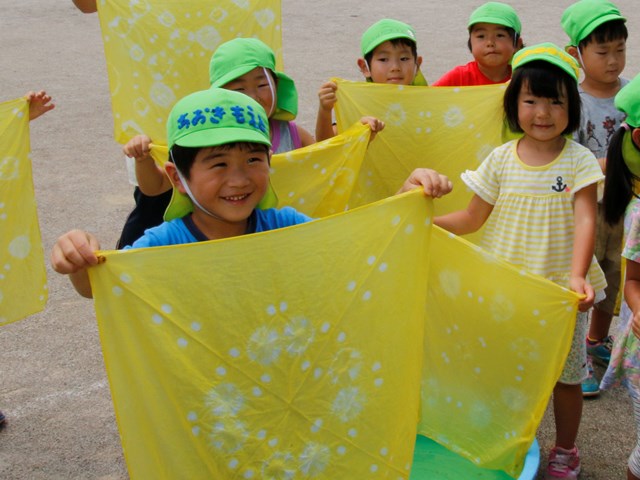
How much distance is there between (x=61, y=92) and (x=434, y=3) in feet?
17.3

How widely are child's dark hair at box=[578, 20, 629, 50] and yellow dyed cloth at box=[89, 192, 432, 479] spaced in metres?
1.73

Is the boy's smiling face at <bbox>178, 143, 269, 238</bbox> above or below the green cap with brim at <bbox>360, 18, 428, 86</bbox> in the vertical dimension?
below

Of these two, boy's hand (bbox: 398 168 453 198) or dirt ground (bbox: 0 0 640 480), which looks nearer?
boy's hand (bbox: 398 168 453 198)

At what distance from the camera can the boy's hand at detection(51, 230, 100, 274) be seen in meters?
1.71

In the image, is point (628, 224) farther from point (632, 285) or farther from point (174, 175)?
point (174, 175)

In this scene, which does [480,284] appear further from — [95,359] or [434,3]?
[434,3]

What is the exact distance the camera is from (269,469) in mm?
1979

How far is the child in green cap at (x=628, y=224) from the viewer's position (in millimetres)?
2453

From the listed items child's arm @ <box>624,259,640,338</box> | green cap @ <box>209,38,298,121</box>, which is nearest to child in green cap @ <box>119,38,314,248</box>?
green cap @ <box>209,38,298,121</box>

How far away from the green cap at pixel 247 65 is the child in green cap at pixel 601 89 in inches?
45.9

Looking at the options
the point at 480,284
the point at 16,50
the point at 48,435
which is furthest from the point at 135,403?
the point at 16,50

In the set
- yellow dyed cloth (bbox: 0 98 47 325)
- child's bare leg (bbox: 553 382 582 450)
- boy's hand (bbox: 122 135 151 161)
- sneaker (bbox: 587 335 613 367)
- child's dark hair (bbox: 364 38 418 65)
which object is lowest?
sneaker (bbox: 587 335 613 367)

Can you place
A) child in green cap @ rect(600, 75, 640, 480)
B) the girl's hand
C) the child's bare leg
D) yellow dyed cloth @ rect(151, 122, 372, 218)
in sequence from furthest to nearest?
yellow dyed cloth @ rect(151, 122, 372, 218), the child's bare leg, child in green cap @ rect(600, 75, 640, 480), the girl's hand

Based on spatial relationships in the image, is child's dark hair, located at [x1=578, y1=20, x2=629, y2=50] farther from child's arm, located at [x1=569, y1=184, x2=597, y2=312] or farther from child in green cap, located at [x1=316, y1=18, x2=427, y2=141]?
child's arm, located at [x1=569, y1=184, x2=597, y2=312]
